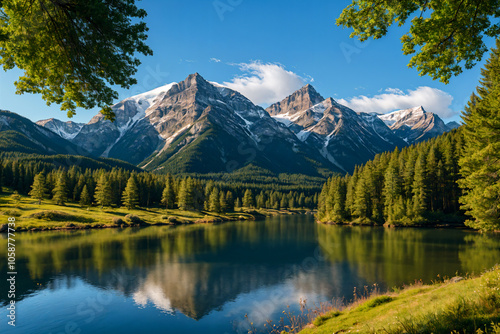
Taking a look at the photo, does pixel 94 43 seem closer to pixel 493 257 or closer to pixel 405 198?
pixel 493 257

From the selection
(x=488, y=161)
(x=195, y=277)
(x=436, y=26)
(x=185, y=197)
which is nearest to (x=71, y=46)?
(x=436, y=26)

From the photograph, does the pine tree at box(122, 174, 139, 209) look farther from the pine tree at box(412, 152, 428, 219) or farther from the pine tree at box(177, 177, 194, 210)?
the pine tree at box(412, 152, 428, 219)

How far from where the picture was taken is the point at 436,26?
1000 centimetres

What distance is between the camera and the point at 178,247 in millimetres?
54094

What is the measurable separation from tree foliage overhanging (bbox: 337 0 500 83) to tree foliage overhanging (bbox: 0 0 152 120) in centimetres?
846

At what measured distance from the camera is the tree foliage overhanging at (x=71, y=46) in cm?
912

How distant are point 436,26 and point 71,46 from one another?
43.9 feet

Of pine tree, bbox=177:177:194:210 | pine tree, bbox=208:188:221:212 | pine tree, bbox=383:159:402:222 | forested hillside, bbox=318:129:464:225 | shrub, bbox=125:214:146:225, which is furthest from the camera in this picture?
pine tree, bbox=208:188:221:212

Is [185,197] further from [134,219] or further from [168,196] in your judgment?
[134,219]

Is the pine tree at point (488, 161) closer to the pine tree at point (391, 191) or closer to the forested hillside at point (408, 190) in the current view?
the forested hillside at point (408, 190)

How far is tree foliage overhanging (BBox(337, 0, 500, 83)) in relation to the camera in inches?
389

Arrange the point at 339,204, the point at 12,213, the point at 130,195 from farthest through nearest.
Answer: the point at 130,195, the point at 339,204, the point at 12,213

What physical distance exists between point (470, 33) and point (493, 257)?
4000cm

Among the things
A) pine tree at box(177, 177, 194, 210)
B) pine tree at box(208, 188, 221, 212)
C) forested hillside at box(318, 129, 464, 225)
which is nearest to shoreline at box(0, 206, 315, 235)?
pine tree at box(177, 177, 194, 210)
